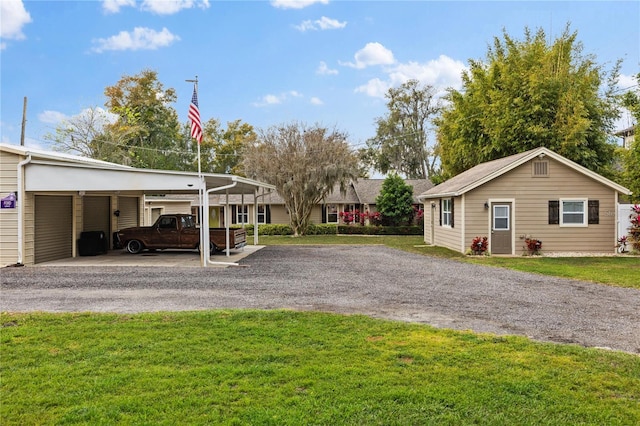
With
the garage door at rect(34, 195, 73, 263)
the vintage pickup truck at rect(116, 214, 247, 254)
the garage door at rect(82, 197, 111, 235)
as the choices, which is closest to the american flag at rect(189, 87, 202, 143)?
the vintage pickup truck at rect(116, 214, 247, 254)

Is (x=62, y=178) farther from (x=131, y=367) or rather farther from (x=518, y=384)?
(x=518, y=384)

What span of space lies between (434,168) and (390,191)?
19.9 meters

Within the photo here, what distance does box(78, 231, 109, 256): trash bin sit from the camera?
16.7 m

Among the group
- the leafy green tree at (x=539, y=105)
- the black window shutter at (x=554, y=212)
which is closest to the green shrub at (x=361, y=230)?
the leafy green tree at (x=539, y=105)

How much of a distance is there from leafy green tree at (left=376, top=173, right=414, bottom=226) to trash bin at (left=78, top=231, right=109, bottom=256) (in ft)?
62.8

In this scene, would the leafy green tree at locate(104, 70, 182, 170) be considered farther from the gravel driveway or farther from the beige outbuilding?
the beige outbuilding

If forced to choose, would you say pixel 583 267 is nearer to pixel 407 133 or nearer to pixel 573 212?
pixel 573 212

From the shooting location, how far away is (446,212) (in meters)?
20.8

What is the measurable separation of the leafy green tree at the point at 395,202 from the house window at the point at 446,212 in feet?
33.1

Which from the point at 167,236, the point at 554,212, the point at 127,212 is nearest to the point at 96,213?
the point at 127,212

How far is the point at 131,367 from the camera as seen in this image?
4656 mm

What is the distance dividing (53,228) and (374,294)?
460 inches

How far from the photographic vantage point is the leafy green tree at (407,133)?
49.3m

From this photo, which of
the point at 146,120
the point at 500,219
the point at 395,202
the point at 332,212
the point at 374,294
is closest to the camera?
the point at 374,294
